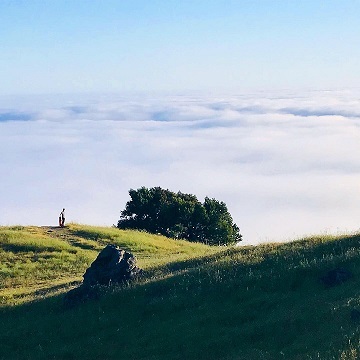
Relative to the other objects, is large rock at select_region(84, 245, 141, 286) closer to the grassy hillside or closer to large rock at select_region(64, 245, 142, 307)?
large rock at select_region(64, 245, 142, 307)

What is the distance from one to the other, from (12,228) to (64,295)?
2725cm

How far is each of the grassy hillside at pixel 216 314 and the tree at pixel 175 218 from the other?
33676mm

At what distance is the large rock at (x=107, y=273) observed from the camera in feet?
83.8

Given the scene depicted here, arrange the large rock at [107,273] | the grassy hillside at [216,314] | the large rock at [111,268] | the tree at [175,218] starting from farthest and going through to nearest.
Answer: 1. the tree at [175,218]
2. the large rock at [111,268]
3. the large rock at [107,273]
4. the grassy hillside at [216,314]

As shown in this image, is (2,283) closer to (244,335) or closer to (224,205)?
(244,335)

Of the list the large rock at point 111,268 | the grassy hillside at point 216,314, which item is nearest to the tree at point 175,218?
the grassy hillside at point 216,314

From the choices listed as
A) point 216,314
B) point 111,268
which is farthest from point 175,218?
point 216,314

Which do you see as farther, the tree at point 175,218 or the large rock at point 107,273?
the tree at point 175,218

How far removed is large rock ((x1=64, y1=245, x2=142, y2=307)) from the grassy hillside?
80cm

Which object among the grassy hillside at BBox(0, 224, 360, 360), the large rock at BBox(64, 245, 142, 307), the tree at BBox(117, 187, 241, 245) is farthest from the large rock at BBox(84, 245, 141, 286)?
the tree at BBox(117, 187, 241, 245)

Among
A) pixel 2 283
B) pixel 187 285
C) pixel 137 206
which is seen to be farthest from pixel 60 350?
pixel 137 206

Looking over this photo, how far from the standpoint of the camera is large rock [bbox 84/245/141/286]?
2667 centimetres

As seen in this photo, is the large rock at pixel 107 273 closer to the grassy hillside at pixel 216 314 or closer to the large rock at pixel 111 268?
the large rock at pixel 111 268

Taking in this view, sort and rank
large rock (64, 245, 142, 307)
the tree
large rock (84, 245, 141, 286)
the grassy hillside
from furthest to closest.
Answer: the tree → large rock (84, 245, 141, 286) → large rock (64, 245, 142, 307) → the grassy hillside
